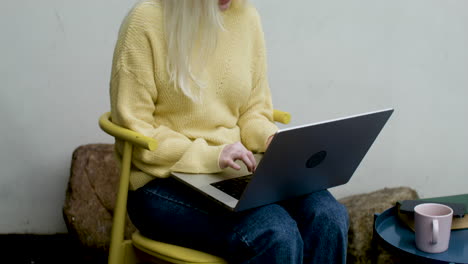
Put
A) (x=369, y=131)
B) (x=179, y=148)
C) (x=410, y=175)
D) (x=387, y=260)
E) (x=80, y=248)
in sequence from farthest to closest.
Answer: (x=410, y=175) → (x=80, y=248) → (x=387, y=260) → (x=179, y=148) → (x=369, y=131)

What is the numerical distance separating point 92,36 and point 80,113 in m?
0.27

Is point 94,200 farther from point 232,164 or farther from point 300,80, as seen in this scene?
point 232,164

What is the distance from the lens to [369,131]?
1243 millimetres

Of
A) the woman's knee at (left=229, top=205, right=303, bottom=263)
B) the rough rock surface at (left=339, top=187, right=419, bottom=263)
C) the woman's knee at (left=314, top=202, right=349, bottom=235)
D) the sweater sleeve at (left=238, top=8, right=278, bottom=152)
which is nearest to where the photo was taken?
the woman's knee at (left=229, top=205, right=303, bottom=263)

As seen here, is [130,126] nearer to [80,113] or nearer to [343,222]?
[343,222]

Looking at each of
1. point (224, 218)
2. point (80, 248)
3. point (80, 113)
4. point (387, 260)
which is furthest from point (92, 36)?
point (387, 260)

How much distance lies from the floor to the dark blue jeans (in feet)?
2.74

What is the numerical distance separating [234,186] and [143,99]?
0.28m

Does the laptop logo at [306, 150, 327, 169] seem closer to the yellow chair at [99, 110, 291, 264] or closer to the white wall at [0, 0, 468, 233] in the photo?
the yellow chair at [99, 110, 291, 264]

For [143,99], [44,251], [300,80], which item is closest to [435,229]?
[143,99]

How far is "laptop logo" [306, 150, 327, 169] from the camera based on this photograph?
1.19 m

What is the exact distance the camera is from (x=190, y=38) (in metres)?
1.38

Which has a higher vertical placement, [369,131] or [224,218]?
[369,131]

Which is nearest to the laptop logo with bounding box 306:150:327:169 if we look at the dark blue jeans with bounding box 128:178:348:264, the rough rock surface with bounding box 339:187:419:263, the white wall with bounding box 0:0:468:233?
the dark blue jeans with bounding box 128:178:348:264
